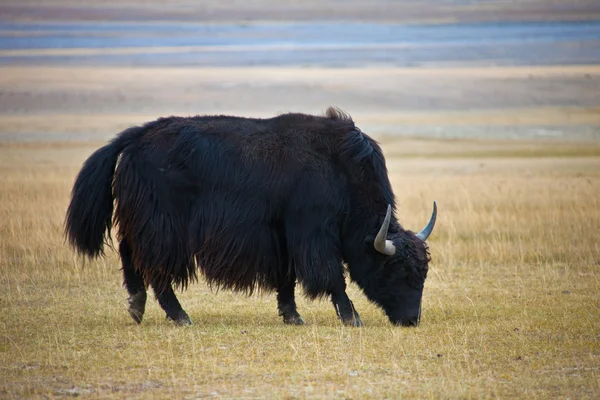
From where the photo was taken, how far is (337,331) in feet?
32.0

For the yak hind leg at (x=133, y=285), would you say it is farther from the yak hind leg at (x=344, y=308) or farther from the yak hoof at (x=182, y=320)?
the yak hind leg at (x=344, y=308)

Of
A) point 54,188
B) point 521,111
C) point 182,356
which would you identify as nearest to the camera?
point 182,356

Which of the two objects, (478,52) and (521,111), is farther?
(478,52)

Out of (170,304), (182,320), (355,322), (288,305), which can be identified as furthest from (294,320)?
(170,304)

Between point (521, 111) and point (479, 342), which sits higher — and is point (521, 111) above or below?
above

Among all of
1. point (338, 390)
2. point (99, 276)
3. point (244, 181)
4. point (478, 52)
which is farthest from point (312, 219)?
point (478, 52)

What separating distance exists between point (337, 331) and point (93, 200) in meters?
2.85

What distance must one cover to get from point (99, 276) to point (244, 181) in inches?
151

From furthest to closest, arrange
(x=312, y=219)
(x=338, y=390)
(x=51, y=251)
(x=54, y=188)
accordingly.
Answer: (x=54, y=188)
(x=51, y=251)
(x=312, y=219)
(x=338, y=390)

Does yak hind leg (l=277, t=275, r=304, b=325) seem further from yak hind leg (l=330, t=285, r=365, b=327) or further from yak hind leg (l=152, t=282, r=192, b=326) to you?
yak hind leg (l=152, t=282, r=192, b=326)

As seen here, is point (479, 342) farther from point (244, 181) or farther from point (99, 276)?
point (99, 276)

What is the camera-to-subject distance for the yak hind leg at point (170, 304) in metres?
10.2

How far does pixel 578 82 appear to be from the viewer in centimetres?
5600

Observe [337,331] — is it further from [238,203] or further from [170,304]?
[170,304]
